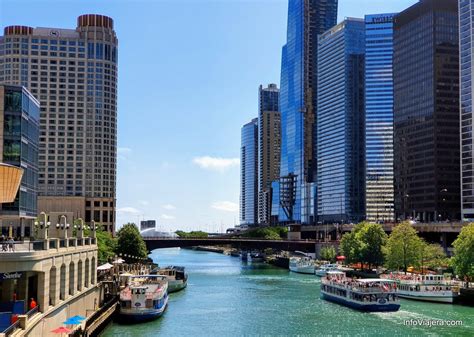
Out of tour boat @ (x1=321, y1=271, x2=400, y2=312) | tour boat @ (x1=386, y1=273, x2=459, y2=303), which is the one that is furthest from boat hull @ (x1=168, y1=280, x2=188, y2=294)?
tour boat @ (x1=386, y1=273, x2=459, y2=303)

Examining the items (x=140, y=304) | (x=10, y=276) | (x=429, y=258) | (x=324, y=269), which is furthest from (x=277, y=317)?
(x=324, y=269)

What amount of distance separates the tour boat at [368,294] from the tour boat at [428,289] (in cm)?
791

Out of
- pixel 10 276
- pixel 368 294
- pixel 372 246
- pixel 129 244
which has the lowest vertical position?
pixel 368 294

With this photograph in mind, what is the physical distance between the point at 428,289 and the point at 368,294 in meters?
14.8

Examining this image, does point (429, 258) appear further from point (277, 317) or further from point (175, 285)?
point (277, 317)

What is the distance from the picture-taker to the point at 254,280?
162 meters

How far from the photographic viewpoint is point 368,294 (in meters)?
101

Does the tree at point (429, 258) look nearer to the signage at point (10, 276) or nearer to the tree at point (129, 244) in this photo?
the tree at point (129, 244)

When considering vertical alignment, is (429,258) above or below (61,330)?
below

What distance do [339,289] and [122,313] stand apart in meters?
40.1

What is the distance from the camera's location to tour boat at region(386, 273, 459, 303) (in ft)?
349

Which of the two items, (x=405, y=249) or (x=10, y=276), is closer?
(x=10, y=276)

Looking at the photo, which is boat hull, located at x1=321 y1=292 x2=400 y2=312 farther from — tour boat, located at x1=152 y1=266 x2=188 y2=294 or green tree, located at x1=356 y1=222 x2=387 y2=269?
green tree, located at x1=356 y1=222 x2=387 y2=269

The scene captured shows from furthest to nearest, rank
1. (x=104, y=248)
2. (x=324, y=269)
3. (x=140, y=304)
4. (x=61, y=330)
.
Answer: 1. (x=324, y=269)
2. (x=104, y=248)
3. (x=140, y=304)
4. (x=61, y=330)
